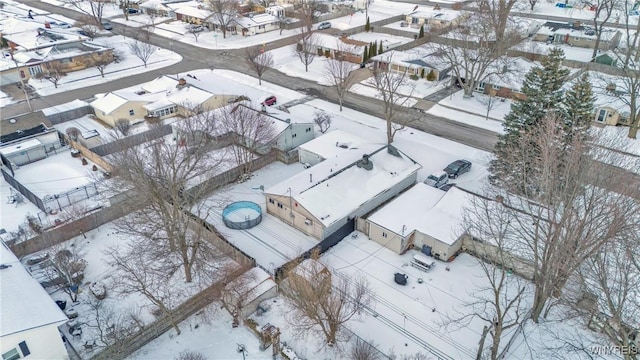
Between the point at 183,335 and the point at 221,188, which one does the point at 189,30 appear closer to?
the point at 221,188

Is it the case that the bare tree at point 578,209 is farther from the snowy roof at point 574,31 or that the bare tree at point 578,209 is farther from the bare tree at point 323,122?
the snowy roof at point 574,31

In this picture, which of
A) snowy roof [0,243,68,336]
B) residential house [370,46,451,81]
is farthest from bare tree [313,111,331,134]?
snowy roof [0,243,68,336]

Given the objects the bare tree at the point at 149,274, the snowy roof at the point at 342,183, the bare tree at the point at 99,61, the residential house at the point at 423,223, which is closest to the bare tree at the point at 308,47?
the bare tree at the point at 99,61

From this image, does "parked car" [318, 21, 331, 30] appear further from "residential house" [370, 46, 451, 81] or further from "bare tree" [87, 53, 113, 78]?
"bare tree" [87, 53, 113, 78]

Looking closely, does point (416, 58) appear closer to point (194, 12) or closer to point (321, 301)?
point (194, 12)

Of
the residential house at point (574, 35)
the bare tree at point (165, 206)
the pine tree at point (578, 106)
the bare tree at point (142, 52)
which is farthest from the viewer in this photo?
the residential house at point (574, 35)

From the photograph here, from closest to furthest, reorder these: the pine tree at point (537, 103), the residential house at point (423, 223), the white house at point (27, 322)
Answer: the white house at point (27, 322)
the residential house at point (423, 223)
the pine tree at point (537, 103)

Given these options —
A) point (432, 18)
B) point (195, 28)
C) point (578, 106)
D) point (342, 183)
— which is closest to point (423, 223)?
point (342, 183)
